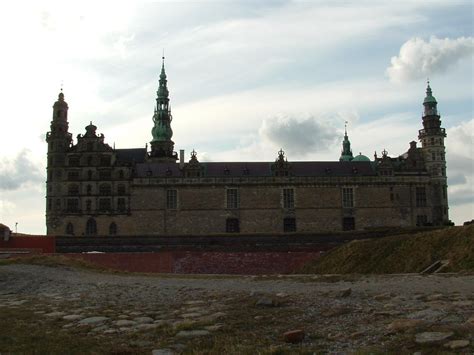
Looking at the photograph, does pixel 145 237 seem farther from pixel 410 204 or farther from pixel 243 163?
pixel 410 204

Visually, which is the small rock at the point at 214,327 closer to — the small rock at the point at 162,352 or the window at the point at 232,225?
the small rock at the point at 162,352

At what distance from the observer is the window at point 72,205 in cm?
6525

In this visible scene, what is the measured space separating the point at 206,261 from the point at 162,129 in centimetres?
4541

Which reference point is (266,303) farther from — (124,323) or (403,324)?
(403,324)

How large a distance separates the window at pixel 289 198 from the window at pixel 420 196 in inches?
574

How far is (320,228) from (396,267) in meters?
37.5

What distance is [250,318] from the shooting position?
10820 millimetres

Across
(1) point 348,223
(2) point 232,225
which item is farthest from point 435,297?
(1) point 348,223

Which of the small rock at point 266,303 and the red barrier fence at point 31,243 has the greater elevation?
the red barrier fence at point 31,243

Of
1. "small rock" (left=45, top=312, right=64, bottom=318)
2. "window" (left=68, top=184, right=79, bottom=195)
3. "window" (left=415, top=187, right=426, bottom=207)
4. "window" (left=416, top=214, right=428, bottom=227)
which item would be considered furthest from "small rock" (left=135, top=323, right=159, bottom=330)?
"window" (left=415, top=187, right=426, bottom=207)

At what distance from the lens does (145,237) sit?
48.9m

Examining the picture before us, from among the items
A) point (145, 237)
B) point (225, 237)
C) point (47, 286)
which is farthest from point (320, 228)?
point (47, 286)

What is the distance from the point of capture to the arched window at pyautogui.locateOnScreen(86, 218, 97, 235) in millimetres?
64750

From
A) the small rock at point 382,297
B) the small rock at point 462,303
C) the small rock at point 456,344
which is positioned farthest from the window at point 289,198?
the small rock at point 456,344
